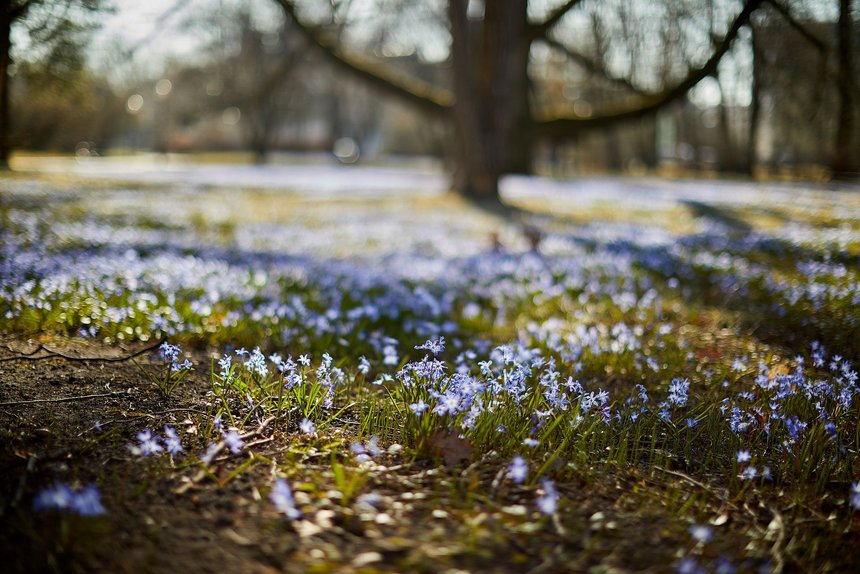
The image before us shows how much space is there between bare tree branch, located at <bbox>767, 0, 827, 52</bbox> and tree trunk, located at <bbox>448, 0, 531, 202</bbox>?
19.8 ft

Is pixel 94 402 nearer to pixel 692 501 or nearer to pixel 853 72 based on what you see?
pixel 692 501

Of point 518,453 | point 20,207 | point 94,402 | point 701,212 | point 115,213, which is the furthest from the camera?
point 701,212

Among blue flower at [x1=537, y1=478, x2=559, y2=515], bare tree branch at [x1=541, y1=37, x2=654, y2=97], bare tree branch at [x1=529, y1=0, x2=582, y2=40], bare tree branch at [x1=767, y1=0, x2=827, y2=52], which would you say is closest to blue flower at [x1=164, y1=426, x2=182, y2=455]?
blue flower at [x1=537, y1=478, x2=559, y2=515]

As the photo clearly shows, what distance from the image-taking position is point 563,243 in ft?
25.3

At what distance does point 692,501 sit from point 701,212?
35.4ft

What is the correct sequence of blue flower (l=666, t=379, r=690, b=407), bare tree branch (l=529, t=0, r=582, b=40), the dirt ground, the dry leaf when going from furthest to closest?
bare tree branch (l=529, t=0, r=582, b=40), blue flower (l=666, t=379, r=690, b=407), the dry leaf, the dirt ground

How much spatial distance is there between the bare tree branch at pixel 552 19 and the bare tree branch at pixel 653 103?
2.45 m

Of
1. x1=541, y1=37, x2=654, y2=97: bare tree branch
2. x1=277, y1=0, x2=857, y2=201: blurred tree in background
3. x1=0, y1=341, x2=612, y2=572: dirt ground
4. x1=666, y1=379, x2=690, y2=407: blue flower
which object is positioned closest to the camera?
x1=0, y1=341, x2=612, y2=572: dirt ground

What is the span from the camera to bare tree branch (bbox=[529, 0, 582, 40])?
50.4 feet

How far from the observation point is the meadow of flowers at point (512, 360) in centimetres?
201

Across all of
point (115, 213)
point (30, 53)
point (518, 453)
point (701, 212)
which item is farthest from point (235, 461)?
point (701, 212)

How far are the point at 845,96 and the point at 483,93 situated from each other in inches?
282

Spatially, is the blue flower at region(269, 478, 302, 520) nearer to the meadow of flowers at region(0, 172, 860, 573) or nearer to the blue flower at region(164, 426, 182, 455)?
the meadow of flowers at region(0, 172, 860, 573)

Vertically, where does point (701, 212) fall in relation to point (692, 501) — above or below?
above
